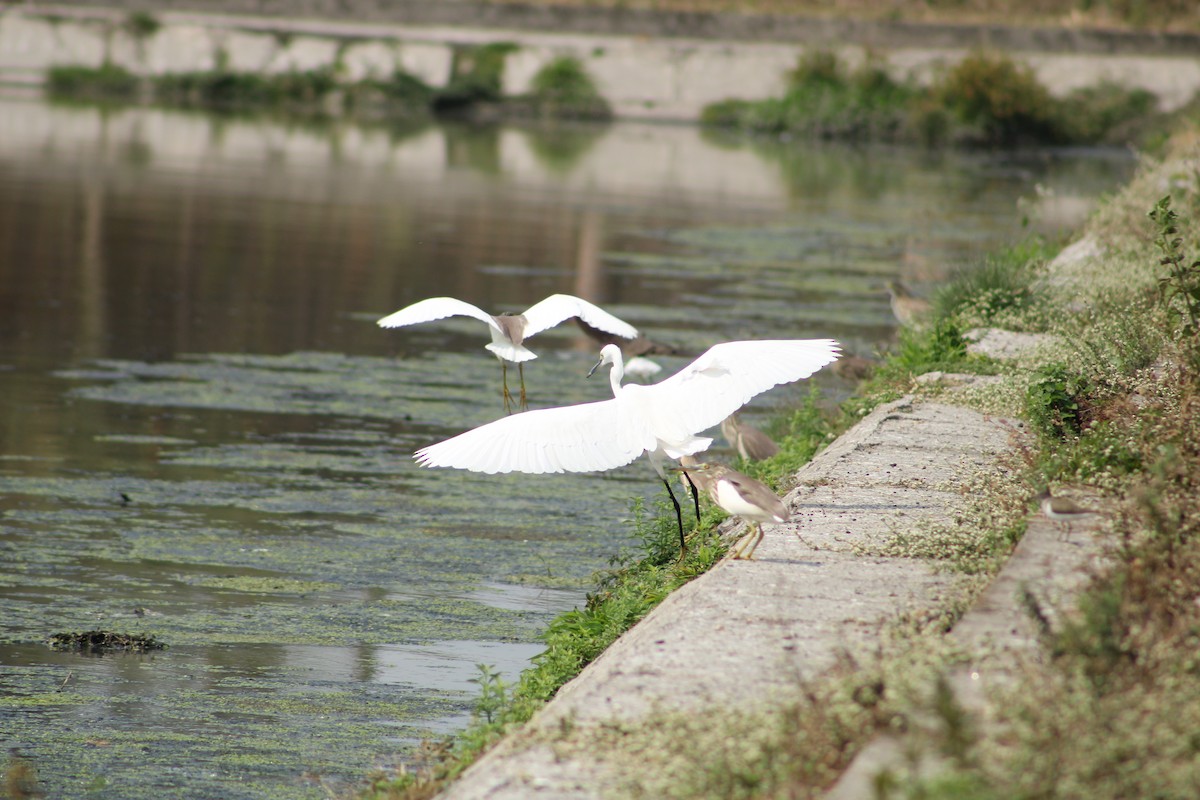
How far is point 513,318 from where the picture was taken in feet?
24.4

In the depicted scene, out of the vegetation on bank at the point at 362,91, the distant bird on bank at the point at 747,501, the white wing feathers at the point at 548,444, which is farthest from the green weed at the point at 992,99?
the distant bird on bank at the point at 747,501

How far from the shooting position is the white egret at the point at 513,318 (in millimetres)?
7113

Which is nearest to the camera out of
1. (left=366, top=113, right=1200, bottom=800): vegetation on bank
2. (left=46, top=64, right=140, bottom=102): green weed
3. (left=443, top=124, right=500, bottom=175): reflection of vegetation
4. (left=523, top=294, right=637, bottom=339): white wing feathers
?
(left=366, top=113, right=1200, bottom=800): vegetation on bank

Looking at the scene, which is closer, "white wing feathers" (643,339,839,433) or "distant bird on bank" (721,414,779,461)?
"white wing feathers" (643,339,839,433)

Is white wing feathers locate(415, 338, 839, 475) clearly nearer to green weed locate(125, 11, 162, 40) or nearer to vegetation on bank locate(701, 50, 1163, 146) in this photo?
vegetation on bank locate(701, 50, 1163, 146)

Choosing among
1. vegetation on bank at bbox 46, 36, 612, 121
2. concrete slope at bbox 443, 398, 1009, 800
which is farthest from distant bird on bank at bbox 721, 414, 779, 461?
vegetation on bank at bbox 46, 36, 612, 121

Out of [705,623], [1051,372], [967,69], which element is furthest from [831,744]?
[967,69]

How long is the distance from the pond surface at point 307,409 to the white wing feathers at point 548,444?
809 mm

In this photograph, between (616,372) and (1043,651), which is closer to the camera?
(1043,651)

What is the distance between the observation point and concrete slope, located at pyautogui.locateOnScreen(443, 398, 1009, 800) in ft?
13.0

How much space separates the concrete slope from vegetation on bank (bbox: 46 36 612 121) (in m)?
32.4

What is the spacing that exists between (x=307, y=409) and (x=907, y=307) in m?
4.25

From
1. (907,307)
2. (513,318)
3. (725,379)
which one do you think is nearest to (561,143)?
(907,307)

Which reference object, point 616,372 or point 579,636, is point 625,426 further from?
point 616,372
